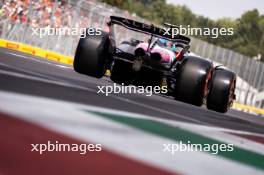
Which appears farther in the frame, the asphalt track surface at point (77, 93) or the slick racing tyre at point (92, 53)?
the slick racing tyre at point (92, 53)

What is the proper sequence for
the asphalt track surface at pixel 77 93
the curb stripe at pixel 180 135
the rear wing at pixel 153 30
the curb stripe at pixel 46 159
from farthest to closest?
the rear wing at pixel 153 30 < the asphalt track surface at pixel 77 93 < the curb stripe at pixel 180 135 < the curb stripe at pixel 46 159

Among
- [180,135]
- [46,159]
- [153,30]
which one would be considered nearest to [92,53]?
[153,30]

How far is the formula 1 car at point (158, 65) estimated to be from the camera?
7.46m

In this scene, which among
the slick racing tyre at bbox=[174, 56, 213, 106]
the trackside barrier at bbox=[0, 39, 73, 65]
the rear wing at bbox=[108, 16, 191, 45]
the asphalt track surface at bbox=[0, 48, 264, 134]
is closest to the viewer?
the asphalt track surface at bbox=[0, 48, 264, 134]

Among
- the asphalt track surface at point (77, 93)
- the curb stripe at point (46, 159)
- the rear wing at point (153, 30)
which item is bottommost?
the asphalt track surface at point (77, 93)

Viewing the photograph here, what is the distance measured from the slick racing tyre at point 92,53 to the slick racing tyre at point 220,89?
179 centimetres

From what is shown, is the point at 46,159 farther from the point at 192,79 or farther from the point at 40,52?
the point at 40,52

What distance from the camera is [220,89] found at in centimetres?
801

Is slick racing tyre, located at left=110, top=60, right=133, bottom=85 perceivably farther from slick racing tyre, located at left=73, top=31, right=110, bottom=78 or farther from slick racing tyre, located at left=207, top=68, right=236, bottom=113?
slick racing tyre, located at left=207, top=68, right=236, bottom=113

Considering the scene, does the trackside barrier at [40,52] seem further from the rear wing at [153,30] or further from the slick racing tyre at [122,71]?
the rear wing at [153,30]

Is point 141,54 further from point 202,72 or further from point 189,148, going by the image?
point 189,148

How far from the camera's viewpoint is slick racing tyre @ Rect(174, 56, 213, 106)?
7.36m

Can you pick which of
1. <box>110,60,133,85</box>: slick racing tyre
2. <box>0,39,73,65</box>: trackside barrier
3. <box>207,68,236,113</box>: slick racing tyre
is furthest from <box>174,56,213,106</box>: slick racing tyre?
<box>0,39,73,65</box>: trackside barrier

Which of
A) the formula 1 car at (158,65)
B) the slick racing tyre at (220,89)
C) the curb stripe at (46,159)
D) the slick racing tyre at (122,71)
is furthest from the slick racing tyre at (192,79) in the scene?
the curb stripe at (46,159)
